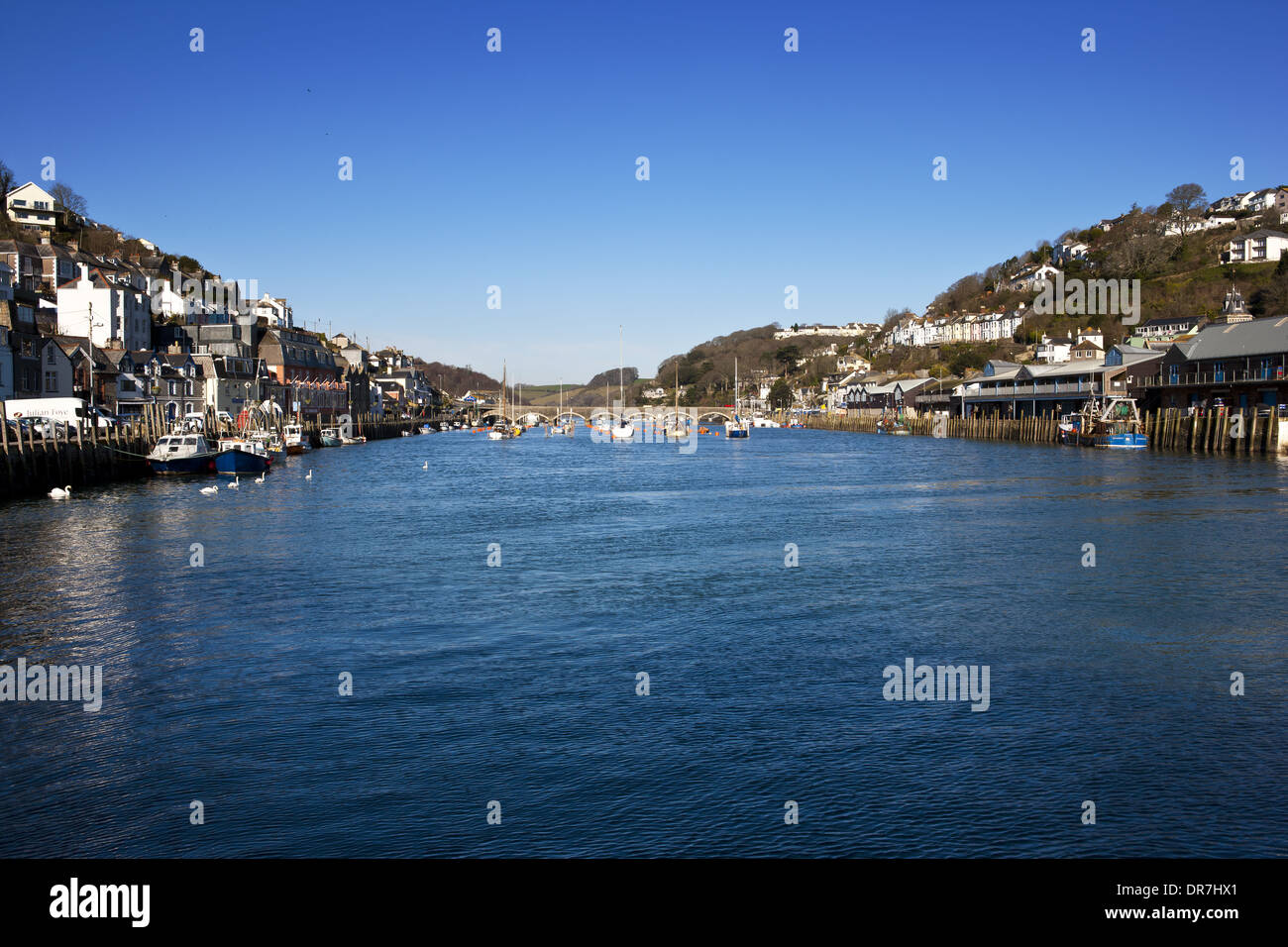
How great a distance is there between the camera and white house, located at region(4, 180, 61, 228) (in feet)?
383

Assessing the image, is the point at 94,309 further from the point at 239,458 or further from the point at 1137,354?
the point at 1137,354

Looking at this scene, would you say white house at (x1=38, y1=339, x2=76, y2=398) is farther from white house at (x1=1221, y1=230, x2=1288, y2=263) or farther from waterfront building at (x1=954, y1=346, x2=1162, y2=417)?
white house at (x1=1221, y1=230, x2=1288, y2=263)

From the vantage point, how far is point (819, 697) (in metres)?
13.9

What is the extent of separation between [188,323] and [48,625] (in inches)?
3941

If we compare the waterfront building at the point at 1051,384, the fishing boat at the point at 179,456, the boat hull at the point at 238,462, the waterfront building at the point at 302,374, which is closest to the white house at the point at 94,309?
the waterfront building at the point at 302,374

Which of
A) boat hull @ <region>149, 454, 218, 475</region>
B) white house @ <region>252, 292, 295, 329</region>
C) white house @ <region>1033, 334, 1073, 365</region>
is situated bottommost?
boat hull @ <region>149, 454, 218, 475</region>

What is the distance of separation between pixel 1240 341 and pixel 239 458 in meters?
74.5

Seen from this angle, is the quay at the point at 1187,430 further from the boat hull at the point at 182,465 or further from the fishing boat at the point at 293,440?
the fishing boat at the point at 293,440

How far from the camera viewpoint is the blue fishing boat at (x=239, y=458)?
58.7m

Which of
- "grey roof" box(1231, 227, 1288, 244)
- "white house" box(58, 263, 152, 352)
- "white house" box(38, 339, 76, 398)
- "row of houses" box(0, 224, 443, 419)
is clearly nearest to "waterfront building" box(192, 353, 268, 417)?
"row of houses" box(0, 224, 443, 419)

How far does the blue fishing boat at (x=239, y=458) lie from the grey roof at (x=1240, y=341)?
233 feet

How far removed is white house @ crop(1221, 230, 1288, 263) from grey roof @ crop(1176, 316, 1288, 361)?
9423 centimetres
